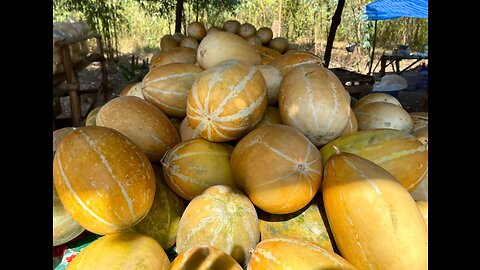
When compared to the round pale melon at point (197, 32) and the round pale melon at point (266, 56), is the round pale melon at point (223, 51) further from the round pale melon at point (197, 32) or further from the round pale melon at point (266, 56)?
the round pale melon at point (197, 32)

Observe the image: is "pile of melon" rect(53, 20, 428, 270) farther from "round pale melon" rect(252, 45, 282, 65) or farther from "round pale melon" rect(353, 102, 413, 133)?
"round pale melon" rect(252, 45, 282, 65)

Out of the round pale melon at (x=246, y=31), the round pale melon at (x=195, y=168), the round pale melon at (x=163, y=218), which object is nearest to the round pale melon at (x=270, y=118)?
the round pale melon at (x=195, y=168)

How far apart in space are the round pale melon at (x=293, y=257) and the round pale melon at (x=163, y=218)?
0.43m

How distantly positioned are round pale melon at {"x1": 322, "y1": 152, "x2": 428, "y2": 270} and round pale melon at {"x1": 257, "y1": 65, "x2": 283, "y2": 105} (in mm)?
690

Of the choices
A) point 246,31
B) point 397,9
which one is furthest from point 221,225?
point 397,9

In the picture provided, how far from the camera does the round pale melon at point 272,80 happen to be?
73.3 inches

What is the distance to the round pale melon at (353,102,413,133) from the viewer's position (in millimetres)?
1877

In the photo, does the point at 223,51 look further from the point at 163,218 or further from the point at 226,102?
the point at 163,218

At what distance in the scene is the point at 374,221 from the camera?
1.18 m

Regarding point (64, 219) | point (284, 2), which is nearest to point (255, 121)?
point (64, 219)

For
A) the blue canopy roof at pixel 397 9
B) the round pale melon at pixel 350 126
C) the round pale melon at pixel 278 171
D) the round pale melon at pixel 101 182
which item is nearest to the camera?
the round pale melon at pixel 101 182

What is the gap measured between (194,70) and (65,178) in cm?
92

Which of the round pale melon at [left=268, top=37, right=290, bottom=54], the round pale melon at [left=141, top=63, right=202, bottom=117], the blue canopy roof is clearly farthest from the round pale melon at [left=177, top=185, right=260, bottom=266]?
the blue canopy roof
